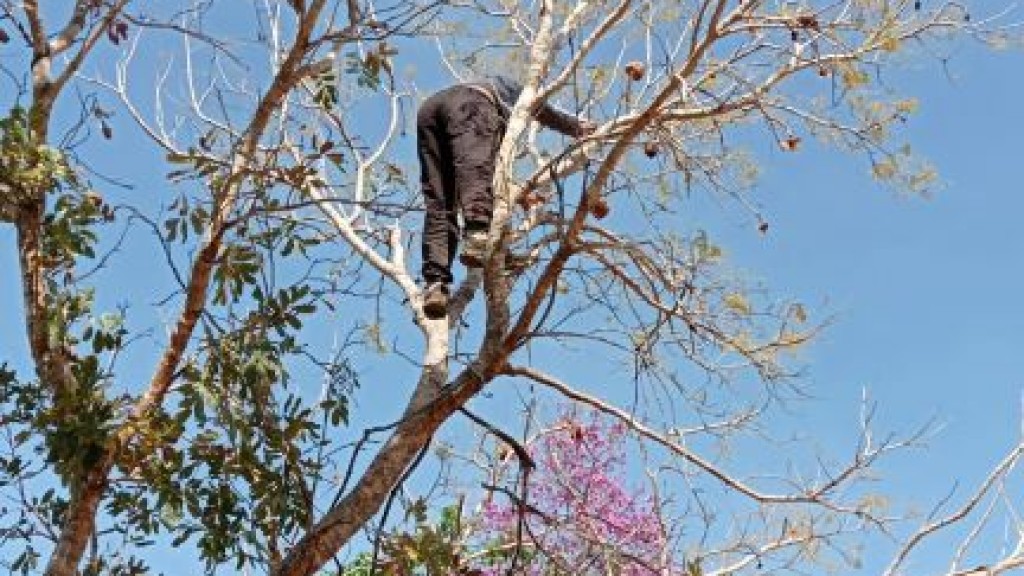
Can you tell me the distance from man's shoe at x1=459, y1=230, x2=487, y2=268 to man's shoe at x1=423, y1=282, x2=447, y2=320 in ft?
0.64

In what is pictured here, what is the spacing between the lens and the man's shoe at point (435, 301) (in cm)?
Answer: 406

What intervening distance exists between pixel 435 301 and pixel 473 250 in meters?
0.27

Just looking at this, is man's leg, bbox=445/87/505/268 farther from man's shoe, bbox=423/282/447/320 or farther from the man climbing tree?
man's shoe, bbox=423/282/447/320

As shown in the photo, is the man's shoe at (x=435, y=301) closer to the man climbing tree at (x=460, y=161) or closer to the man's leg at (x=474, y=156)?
the man climbing tree at (x=460, y=161)

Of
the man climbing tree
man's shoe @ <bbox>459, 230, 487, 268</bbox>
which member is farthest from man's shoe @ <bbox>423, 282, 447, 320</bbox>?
man's shoe @ <bbox>459, 230, 487, 268</bbox>

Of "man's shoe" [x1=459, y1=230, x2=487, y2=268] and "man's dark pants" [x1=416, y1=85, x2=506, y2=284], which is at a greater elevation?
"man's dark pants" [x1=416, y1=85, x2=506, y2=284]

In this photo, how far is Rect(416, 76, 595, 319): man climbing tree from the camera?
160 inches

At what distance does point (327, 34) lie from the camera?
3.67 m

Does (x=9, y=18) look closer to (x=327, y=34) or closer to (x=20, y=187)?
(x=20, y=187)

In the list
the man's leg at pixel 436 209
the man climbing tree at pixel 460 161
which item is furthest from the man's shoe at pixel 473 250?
the man's leg at pixel 436 209

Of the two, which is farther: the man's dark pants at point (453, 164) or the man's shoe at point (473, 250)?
the man's dark pants at point (453, 164)

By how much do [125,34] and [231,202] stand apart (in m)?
0.70

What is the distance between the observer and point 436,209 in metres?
4.23

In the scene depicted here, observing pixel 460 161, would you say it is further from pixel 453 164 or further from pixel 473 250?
pixel 473 250
